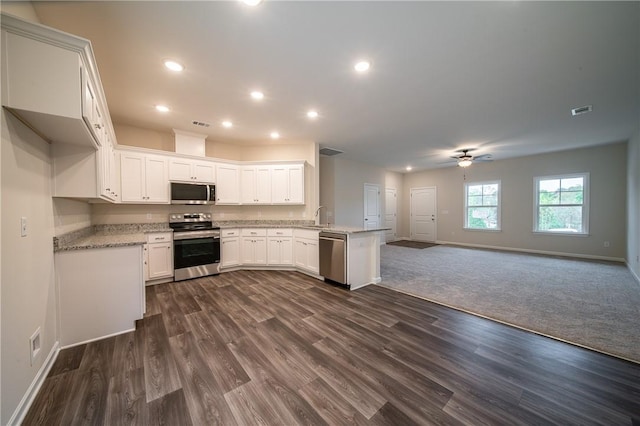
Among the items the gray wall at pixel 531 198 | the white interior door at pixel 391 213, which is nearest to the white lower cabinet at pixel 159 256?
the white interior door at pixel 391 213

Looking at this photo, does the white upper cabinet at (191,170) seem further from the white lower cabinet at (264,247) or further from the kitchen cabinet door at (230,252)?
the kitchen cabinet door at (230,252)

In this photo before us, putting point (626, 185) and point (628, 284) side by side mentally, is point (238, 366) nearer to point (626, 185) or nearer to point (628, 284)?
point (628, 284)

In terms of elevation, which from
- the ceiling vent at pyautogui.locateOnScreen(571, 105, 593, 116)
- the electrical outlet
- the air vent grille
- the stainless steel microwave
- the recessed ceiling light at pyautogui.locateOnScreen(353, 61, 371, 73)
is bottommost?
the electrical outlet

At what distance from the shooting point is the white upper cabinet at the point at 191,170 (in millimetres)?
4270

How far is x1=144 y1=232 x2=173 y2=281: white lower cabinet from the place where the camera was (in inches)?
153

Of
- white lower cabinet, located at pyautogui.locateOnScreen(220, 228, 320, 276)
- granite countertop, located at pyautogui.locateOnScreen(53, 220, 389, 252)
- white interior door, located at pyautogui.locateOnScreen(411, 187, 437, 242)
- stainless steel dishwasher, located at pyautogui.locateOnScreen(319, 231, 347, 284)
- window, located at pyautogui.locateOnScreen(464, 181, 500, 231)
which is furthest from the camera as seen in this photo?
white interior door, located at pyautogui.locateOnScreen(411, 187, 437, 242)

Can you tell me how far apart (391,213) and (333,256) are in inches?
235

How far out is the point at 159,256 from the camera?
156 inches

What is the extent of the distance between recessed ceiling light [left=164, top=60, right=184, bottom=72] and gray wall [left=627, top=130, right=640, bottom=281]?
735 cm

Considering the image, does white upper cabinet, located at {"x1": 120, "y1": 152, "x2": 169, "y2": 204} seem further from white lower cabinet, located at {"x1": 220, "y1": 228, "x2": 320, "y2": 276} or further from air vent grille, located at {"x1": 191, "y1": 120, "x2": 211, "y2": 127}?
white lower cabinet, located at {"x1": 220, "y1": 228, "x2": 320, "y2": 276}

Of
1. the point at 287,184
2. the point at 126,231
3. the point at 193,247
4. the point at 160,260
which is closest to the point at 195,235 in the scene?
the point at 193,247

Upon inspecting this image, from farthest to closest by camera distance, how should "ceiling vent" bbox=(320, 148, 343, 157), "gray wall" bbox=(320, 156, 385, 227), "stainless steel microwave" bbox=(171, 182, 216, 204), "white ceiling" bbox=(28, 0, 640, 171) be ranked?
"gray wall" bbox=(320, 156, 385, 227)
"ceiling vent" bbox=(320, 148, 343, 157)
"stainless steel microwave" bbox=(171, 182, 216, 204)
"white ceiling" bbox=(28, 0, 640, 171)

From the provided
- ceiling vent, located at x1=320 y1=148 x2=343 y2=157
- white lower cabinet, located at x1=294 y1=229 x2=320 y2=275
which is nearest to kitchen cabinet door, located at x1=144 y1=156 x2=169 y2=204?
white lower cabinet, located at x1=294 y1=229 x2=320 y2=275

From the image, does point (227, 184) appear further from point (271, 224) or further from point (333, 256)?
point (333, 256)
